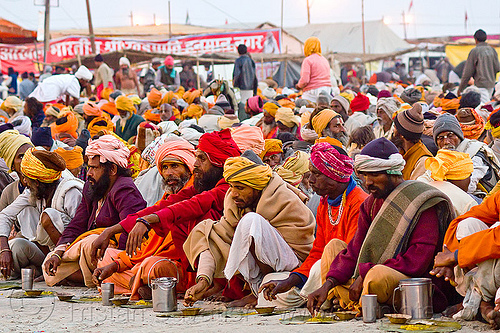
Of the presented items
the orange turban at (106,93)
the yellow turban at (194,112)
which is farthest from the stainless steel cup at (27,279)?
the orange turban at (106,93)

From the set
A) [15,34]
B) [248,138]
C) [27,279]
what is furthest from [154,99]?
[15,34]

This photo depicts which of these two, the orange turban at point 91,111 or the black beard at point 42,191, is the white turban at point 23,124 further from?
the black beard at point 42,191

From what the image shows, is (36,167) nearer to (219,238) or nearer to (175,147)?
(175,147)

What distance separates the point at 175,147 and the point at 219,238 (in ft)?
4.11

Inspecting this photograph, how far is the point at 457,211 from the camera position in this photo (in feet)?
15.2

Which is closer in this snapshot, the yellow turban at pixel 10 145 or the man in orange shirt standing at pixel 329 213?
the man in orange shirt standing at pixel 329 213

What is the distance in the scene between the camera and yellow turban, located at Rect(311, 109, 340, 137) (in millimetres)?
8398

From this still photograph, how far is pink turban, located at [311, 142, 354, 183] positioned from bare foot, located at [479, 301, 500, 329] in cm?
126

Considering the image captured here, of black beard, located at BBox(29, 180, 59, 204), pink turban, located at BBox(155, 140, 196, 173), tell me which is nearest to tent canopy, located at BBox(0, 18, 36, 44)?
black beard, located at BBox(29, 180, 59, 204)

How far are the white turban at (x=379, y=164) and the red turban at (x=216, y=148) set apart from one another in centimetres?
155

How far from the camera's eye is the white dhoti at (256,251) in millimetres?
4863

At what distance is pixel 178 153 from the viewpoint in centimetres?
616

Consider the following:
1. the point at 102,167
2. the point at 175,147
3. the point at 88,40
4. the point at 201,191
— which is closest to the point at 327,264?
the point at 201,191

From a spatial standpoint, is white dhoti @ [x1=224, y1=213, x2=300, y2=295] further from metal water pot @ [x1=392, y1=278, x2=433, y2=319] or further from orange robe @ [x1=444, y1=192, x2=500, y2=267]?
orange robe @ [x1=444, y1=192, x2=500, y2=267]
